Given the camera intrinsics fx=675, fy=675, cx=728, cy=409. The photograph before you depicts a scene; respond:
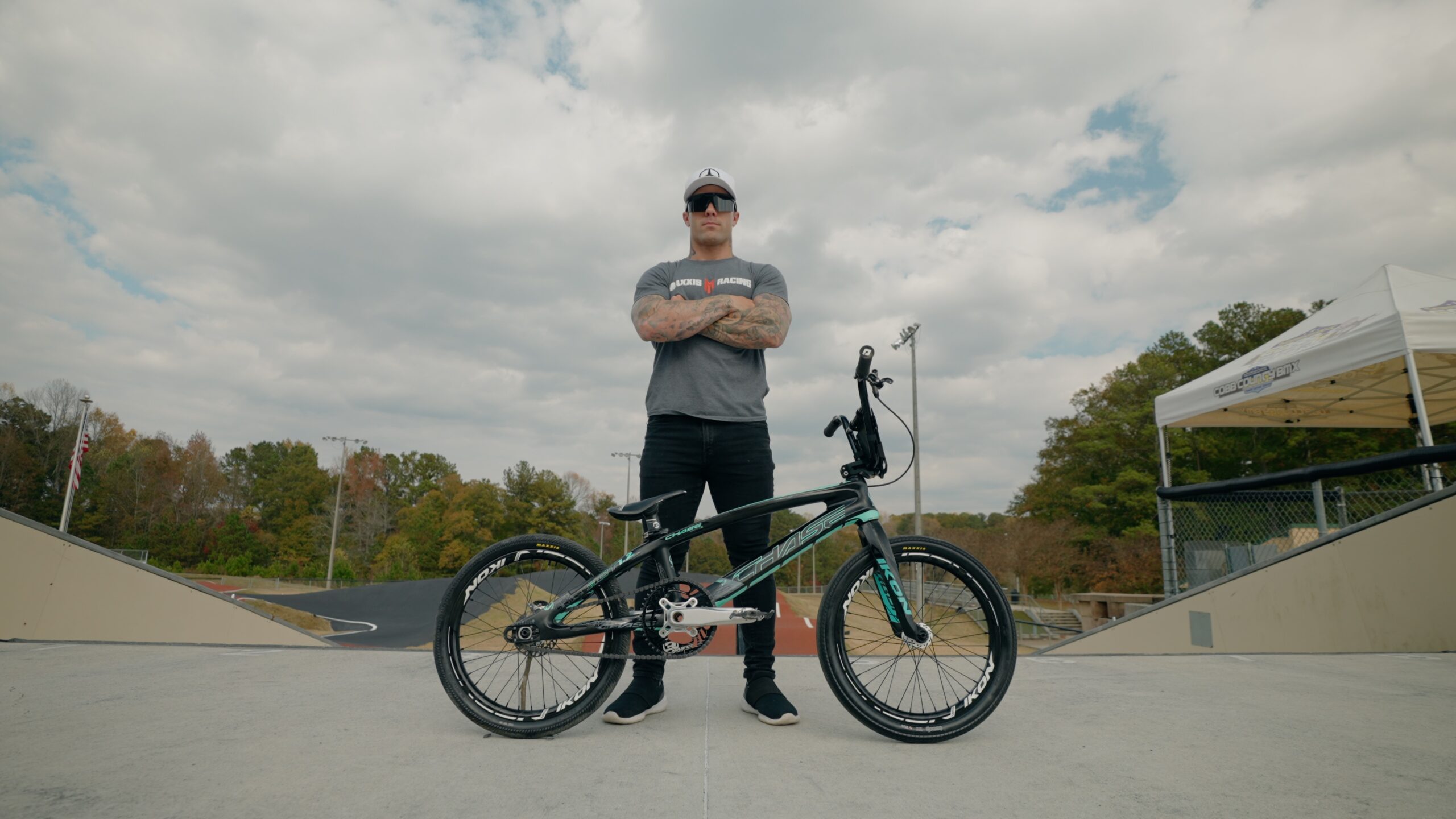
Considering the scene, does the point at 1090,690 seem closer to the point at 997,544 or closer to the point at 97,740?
the point at 97,740

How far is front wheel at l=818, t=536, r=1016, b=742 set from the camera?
2.11 metres

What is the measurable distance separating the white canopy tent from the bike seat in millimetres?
6354

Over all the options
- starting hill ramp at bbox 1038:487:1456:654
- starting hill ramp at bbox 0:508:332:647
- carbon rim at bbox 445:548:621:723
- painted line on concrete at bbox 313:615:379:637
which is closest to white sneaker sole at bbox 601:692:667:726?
carbon rim at bbox 445:548:621:723

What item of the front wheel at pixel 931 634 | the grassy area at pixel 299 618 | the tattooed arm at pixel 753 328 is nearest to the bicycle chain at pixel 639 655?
the front wheel at pixel 931 634

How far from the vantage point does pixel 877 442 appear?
7.99ft

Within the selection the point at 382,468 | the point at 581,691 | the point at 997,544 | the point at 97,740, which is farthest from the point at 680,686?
the point at 382,468

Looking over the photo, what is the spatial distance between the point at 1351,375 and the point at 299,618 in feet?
88.9

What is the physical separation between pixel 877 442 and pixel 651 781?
133cm

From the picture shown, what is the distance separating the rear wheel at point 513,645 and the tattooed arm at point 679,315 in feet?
2.80

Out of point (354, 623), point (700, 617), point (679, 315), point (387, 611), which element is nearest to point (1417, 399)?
point (679, 315)

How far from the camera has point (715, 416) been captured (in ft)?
8.43

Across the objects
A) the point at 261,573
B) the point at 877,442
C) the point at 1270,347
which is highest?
the point at 1270,347

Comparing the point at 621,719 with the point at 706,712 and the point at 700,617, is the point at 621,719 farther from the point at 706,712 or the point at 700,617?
the point at 700,617

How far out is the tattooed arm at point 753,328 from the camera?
2.57m
